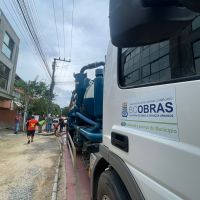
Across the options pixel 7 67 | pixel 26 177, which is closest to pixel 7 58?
pixel 7 67

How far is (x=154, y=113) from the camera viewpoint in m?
1.64

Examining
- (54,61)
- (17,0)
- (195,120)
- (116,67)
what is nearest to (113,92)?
(116,67)

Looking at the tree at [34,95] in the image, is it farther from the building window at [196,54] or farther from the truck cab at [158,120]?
the building window at [196,54]

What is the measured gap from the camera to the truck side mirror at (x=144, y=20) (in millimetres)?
1254

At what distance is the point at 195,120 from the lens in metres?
1.26

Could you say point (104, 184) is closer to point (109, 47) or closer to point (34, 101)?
point (109, 47)

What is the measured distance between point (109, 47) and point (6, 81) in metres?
22.3

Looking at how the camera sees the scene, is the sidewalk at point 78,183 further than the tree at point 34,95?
No

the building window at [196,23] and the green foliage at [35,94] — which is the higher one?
the green foliage at [35,94]

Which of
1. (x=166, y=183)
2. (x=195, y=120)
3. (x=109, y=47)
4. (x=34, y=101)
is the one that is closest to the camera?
(x=195, y=120)

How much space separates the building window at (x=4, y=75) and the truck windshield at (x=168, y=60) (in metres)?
20.5

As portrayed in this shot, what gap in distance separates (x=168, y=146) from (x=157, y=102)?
0.31 m

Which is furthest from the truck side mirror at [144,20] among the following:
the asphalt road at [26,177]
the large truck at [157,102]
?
the asphalt road at [26,177]

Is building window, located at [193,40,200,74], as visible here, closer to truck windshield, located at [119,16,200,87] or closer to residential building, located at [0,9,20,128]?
truck windshield, located at [119,16,200,87]
